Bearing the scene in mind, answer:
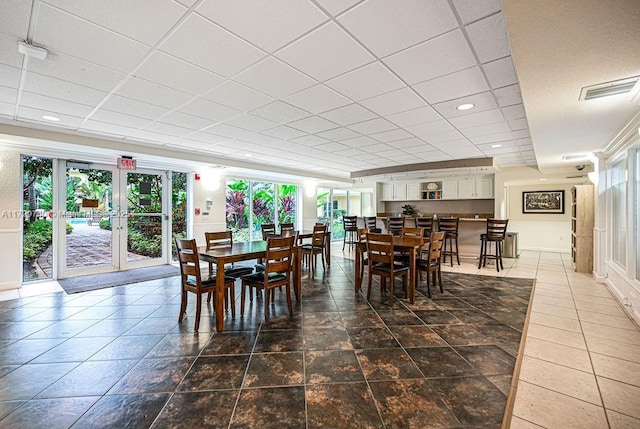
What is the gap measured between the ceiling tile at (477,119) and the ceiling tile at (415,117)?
0.33 metres

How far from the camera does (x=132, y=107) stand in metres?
3.21

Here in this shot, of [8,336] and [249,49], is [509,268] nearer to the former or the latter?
[249,49]

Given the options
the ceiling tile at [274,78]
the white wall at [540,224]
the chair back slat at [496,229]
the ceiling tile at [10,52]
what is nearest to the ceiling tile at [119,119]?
the ceiling tile at [10,52]

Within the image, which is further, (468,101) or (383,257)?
(383,257)

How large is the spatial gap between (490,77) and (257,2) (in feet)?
6.79

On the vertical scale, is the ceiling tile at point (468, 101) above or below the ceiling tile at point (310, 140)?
below

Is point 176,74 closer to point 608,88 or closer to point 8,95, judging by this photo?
point 8,95

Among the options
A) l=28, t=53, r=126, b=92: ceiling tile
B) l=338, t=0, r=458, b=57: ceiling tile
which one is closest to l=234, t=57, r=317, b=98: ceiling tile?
l=338, t=0, r=458, b=57: ceiling tile

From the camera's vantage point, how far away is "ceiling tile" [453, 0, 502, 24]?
1.60 meters

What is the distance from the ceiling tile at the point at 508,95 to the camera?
2.76 m

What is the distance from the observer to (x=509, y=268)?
5.88 m

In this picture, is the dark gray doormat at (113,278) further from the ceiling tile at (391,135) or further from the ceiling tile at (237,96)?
the ceiling tile at (391,135)

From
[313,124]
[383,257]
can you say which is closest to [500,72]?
[313,124]

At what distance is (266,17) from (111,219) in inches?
214
